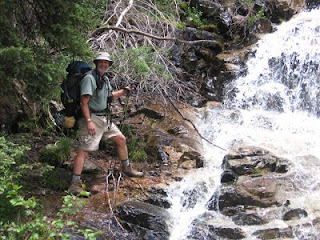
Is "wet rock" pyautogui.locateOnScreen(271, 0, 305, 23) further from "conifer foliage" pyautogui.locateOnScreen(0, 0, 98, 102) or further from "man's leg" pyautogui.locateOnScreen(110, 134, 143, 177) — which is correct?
"conifer foliage" pyautogui.locateOnScreen(0, 0, 98, 102)

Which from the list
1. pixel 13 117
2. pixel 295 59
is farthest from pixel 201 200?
pixel 295 59

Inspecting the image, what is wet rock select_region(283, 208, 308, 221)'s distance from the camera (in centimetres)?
557

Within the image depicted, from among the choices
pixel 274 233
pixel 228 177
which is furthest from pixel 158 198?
pixel 274 233

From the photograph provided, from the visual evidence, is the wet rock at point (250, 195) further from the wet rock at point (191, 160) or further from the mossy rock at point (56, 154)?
the mossy rock at point (56, 154)

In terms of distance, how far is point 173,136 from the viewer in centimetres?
820

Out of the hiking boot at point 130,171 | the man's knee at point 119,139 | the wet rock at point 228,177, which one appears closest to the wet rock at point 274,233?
the wet rock at point 228,177

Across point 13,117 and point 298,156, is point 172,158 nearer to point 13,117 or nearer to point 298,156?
point 298,156

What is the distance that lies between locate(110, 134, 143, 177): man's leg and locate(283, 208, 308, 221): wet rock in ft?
7.91

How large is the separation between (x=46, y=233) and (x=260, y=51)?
9334 millimetres

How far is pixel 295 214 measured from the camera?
561 cm

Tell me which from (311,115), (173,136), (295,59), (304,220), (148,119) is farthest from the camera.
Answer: (295,59)

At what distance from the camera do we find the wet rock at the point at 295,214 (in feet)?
18.3

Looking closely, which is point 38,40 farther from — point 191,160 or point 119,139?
point 191,160

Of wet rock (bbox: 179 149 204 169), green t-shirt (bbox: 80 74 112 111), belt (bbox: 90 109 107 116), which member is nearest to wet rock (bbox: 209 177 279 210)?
wet rock (bbox: 179 149 204 169)
